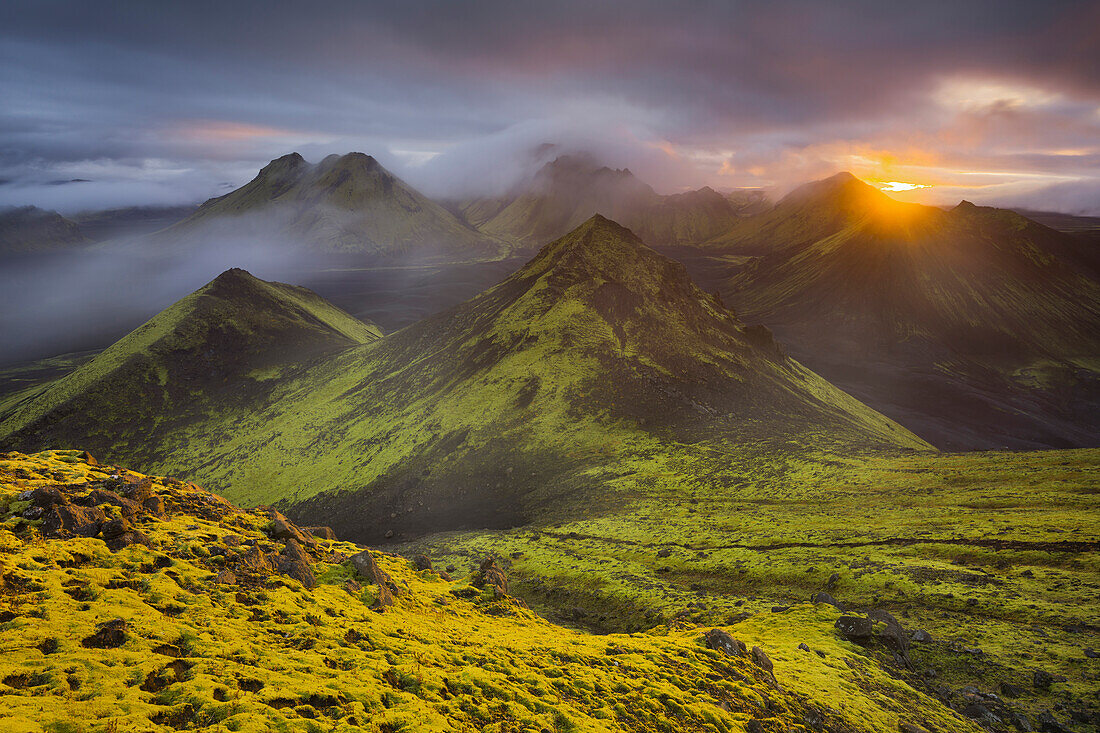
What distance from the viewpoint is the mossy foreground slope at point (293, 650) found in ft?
49.3

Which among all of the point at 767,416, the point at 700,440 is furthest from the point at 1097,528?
the point at 767,416

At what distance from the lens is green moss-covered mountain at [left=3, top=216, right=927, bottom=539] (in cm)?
8881

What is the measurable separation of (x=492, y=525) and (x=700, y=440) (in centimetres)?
3935

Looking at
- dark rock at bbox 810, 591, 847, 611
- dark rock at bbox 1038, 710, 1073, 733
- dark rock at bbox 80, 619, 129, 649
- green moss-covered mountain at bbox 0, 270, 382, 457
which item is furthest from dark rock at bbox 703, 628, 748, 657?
green moss-covered mountain at bbox 0, 270, 382, 457

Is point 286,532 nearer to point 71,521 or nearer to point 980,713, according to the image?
point 71,521

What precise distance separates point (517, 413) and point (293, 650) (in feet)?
276

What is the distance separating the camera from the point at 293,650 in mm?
18906

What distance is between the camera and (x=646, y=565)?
53781 millimetres

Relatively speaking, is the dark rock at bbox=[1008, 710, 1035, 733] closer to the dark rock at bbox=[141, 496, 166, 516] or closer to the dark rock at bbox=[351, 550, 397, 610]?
the dark rock at bbox=[351, 550, 397, 610]

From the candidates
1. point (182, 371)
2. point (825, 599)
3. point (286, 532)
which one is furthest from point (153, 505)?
point (182, 371)

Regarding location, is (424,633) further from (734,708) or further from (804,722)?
(804,722)

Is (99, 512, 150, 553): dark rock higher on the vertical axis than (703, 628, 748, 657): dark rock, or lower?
higher

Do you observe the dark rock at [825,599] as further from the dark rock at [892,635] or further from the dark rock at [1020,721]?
the dark rock at [1020,721]

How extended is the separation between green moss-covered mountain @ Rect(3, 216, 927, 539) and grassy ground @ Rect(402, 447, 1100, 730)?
12539 millimetres
